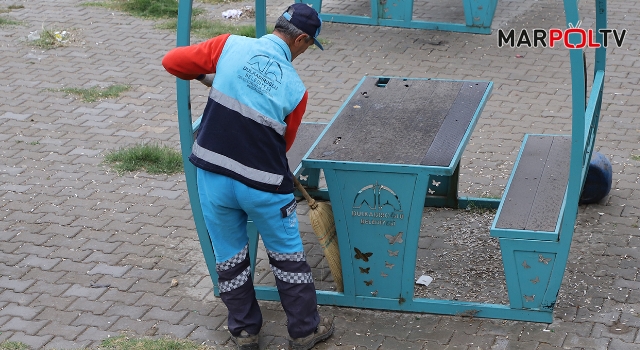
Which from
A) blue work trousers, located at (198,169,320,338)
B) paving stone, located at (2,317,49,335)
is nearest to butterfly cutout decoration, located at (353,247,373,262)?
blue work trousers, located at (198,169,320,338)

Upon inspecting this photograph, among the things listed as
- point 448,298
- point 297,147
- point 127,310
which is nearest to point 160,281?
point 127,310

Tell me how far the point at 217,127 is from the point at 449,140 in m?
1.27

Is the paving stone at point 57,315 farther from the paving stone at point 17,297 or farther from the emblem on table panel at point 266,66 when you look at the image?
the emblem on table panel at point 266,66

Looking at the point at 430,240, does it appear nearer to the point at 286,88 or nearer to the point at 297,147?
Result: the point at 297,147

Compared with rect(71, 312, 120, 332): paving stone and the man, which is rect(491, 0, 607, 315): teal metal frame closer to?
the man

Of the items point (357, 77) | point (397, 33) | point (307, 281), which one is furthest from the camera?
point (397, 33)

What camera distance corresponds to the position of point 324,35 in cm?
928

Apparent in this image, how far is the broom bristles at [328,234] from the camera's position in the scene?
4328mm

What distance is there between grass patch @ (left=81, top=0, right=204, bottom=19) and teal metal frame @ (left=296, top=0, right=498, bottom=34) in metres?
1.79

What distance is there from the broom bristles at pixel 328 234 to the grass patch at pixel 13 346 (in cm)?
154

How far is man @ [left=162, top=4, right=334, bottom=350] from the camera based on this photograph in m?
3.80

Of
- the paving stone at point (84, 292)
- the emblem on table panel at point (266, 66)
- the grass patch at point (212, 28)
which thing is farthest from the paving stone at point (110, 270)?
the grass patch at point (212, 28)

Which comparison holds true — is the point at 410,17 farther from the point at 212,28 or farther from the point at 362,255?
the point at 362,255

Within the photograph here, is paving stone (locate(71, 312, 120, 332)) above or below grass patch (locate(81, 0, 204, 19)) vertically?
below
